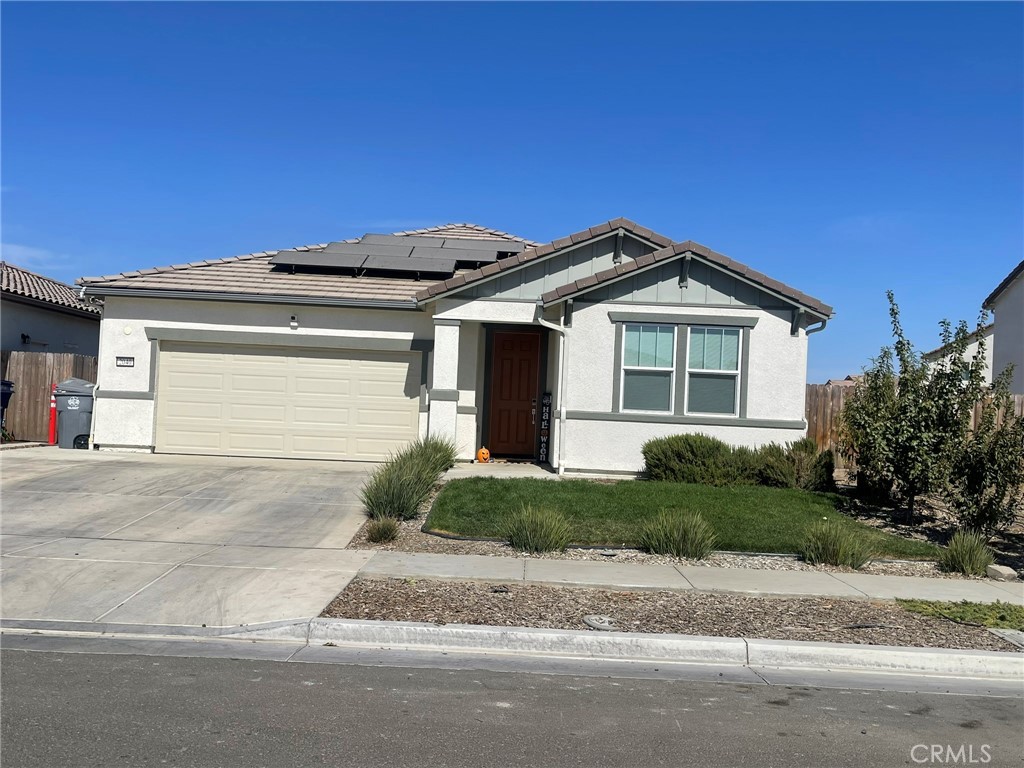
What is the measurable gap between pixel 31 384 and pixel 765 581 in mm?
16582

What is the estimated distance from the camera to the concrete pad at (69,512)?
10406mm

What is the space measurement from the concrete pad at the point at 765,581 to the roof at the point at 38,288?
633 inches

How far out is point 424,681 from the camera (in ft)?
20.2

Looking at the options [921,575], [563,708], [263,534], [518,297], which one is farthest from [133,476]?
[921,575]

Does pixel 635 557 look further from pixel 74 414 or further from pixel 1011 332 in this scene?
pixel 1011 332

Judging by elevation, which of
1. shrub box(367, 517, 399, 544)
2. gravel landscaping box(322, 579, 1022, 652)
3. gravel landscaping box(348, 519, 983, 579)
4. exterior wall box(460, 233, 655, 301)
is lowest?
gravel landscaping box(322, 579, 1022, 652)

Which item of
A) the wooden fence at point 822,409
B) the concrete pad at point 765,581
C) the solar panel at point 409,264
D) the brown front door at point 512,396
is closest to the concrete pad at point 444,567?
the concrete pad at point 765,581

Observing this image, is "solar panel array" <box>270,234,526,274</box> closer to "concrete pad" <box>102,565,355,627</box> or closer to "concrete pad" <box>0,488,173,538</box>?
"concrete pad" <box>0,488,173,538</box>

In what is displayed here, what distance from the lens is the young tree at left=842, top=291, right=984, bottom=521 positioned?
39.3 ft

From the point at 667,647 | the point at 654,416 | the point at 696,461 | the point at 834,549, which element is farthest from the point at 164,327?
the point at 667,647

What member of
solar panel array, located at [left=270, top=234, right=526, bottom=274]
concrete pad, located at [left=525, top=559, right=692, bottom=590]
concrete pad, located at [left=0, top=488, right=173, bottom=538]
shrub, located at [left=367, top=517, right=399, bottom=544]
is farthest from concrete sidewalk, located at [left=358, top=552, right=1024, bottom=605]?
solar panel array, located at [left=270, top=234, right=526, bottom=274]

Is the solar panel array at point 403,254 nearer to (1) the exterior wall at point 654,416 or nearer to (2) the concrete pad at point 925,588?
(1) the exterior wall at point 654,416

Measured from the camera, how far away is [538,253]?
15758 millimetres

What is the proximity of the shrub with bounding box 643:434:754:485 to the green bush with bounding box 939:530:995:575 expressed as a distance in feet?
12.9
